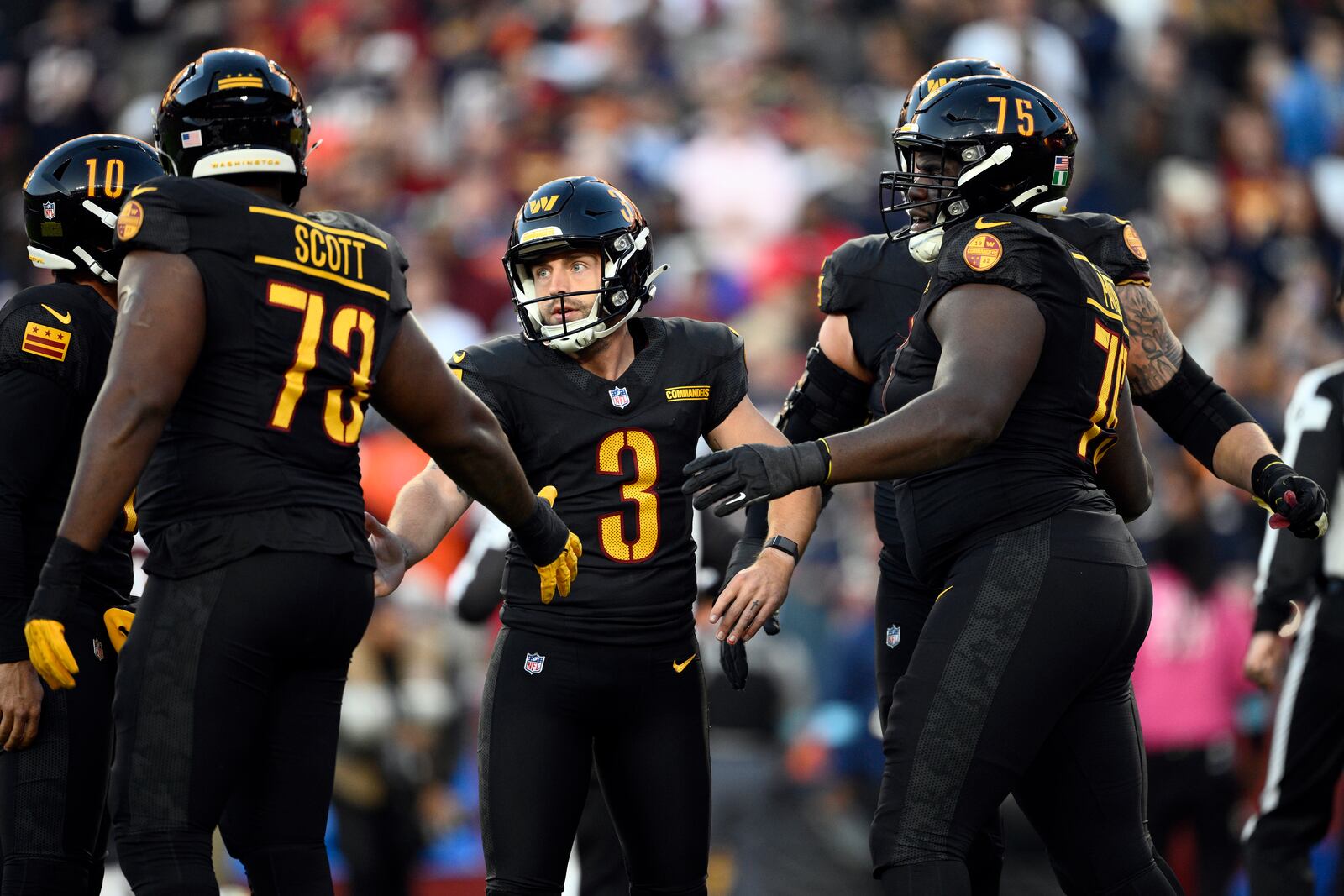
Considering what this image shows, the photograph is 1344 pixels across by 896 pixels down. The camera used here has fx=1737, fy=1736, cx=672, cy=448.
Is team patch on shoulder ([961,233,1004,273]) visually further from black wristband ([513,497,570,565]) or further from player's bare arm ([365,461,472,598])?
player's bare arm ([365,461,472,598])

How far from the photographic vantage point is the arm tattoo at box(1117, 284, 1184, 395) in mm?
4641

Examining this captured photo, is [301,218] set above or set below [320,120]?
below

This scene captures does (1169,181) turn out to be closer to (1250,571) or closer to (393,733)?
(1250,571)

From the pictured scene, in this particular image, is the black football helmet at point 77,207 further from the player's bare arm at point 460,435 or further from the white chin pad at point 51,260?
the player's bare arm at point 460,435

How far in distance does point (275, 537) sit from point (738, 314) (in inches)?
290

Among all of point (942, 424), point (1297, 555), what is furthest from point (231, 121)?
point (1297, 555)

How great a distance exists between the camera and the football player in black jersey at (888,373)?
464 cm

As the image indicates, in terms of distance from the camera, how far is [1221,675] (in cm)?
820

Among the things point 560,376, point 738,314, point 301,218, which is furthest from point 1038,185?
point 738,314

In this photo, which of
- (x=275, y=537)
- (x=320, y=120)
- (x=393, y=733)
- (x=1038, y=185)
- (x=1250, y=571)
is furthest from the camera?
(x=320, y=120)

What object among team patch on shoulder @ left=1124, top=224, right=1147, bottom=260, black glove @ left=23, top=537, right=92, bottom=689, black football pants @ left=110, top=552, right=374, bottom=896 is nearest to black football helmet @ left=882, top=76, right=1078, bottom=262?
team patch on shoulder @ left=1124, top=224, right=1147, bottom=260

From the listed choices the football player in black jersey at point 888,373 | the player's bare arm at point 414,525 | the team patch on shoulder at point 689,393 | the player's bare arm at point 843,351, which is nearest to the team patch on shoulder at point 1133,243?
the football player in black jersey at point 888,373

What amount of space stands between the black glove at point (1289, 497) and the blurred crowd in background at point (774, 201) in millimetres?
3519

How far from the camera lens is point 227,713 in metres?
3.59
